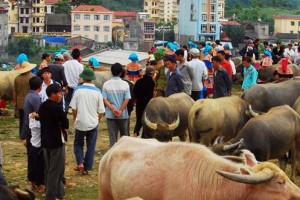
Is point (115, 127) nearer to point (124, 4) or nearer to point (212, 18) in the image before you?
point (212, 18)

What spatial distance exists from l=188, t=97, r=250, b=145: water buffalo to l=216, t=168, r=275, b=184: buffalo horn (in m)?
5.59

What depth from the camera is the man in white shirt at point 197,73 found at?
13.8 meters

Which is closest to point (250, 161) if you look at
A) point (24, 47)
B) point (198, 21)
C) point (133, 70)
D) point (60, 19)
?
point (133, 70)

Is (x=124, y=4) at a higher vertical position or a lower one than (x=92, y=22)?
higher

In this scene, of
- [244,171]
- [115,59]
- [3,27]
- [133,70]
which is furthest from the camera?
[3,27]

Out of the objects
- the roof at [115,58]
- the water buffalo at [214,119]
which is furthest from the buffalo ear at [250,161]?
the roof at [115,58]

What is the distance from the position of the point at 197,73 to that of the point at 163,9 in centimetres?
11365

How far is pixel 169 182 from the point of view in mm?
6762

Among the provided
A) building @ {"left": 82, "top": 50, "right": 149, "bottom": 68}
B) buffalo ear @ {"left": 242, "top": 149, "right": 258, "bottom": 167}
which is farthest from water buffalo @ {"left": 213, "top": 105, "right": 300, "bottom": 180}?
building @ {"left": 82, "top": 50, "right": 149, "bottom": 68}

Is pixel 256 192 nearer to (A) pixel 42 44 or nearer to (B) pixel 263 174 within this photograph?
(B) pixel 263 174

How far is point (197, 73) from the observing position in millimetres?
13836

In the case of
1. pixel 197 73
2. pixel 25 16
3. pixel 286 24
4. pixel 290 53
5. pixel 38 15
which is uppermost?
pixel 38 15

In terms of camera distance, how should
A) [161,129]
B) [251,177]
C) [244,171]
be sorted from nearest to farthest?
[251,177]
[244,171]
[161,129]

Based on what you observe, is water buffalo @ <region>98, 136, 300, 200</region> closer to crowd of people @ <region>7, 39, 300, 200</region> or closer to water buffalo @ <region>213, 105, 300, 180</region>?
crowd of people @ <region>7, 39, 300, 200</region>
